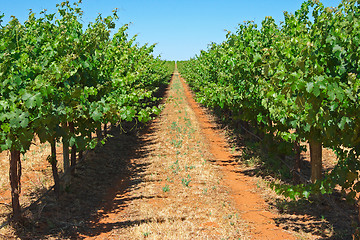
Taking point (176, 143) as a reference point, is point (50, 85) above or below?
above

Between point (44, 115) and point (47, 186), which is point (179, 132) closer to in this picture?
point (47, 186)

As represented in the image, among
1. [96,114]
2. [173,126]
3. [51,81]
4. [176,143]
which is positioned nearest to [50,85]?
[51,81]

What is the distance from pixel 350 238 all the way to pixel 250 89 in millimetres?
5039

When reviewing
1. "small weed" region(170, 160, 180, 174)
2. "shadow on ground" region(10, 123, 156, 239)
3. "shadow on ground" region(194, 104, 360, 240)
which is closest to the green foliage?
"shadow on ground" region(10, 123, 156, 239)

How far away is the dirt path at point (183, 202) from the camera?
7.46m

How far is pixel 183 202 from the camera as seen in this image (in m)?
9.12

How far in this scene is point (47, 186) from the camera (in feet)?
32.6

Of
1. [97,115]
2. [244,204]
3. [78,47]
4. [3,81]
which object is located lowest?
[244,204]

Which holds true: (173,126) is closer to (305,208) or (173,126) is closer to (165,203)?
(165,203)

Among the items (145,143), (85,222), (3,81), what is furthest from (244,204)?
(145,143)

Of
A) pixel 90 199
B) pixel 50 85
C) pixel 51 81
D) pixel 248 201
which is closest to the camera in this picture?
pixel 50 85

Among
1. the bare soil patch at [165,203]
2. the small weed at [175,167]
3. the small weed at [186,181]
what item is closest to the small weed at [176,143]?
the bare soil patch at [165,203]

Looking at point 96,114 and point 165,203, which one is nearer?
point 96,114

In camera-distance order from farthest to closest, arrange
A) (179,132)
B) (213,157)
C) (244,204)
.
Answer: (179,132), (213,157), (244,204)
